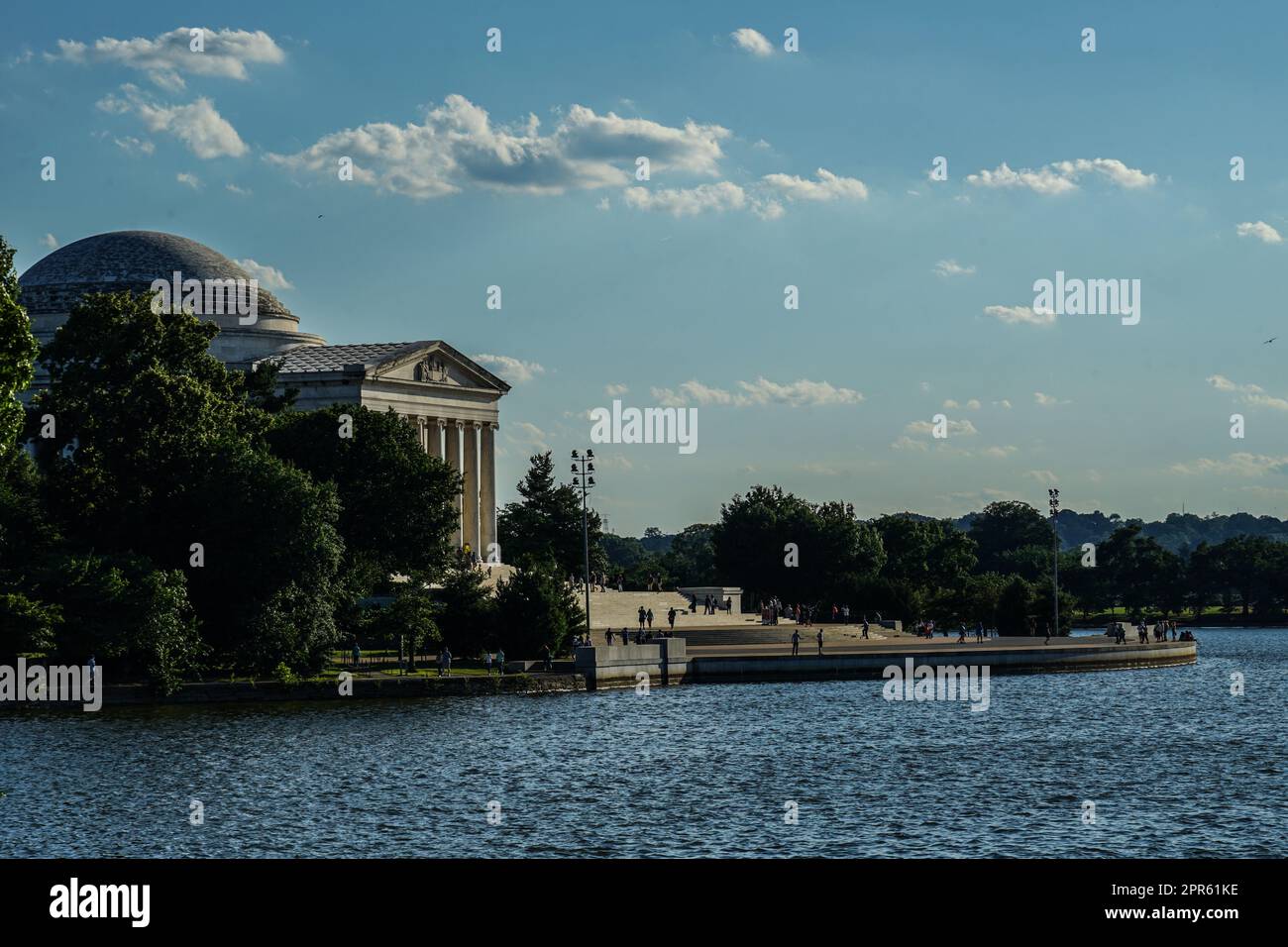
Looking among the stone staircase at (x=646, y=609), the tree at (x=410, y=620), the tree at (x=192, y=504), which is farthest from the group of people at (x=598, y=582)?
the tree at (x=192, y=504)

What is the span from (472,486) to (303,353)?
15.8 meters

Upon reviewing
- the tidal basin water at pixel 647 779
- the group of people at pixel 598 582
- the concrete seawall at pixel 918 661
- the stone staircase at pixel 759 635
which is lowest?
the tidal basin water at pixel 647 779

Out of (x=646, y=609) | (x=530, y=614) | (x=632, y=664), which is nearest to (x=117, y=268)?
(x=646, y=609)

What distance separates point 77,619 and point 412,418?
189ft

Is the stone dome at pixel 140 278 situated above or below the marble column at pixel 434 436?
above

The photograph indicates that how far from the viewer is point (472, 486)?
5207 inches

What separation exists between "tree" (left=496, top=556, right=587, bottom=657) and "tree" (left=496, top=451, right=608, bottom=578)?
48202 mm

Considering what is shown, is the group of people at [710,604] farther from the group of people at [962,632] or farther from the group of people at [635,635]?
the group of people at [635,635]

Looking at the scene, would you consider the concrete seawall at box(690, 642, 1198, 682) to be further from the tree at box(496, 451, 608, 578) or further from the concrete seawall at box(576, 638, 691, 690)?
the tree at box(496, 451, 608, 578)

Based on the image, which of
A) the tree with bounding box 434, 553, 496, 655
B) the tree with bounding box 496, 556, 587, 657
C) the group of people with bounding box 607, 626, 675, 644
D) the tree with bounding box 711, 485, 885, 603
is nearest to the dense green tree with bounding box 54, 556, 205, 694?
the tree with bounding box 434, 553, 496, 655

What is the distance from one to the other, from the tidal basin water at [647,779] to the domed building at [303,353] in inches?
2048

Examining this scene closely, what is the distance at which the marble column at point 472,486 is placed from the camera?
432 ft

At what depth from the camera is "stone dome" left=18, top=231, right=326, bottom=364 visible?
129 m
